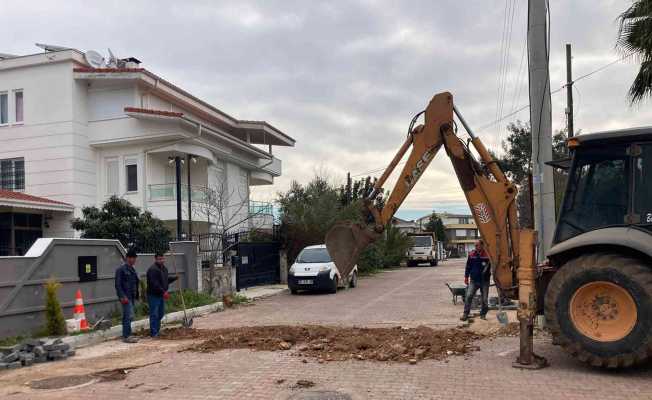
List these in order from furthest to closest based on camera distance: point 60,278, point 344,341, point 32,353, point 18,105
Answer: point 18,105
point 60,278
point 344,341
point 32,353

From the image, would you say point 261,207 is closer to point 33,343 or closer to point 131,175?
point 131,175

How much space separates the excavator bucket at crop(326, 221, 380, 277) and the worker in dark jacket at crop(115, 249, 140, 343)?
443 centimetres

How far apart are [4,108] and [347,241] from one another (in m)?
22.0

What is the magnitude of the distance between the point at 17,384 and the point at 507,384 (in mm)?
6403

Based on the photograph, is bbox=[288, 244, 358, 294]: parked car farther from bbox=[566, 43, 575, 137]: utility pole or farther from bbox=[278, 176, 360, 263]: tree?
bbox=[566, 43, 575, 137]: utility pole

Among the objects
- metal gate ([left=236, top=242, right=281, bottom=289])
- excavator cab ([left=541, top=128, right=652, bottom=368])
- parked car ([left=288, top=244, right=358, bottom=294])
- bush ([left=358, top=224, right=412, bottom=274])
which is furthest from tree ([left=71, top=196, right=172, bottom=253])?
bush ([left=358, top=224, right=412, bottom=274])

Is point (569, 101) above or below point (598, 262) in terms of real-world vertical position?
above

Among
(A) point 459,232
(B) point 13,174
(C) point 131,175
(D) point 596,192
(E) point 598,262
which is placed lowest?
(A) point 459,232

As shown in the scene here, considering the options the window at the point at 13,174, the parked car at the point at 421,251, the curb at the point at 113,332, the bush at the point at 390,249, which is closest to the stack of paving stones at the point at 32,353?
the curb at the point at 113,332

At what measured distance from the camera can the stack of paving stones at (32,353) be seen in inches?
347

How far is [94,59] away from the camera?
986 inches

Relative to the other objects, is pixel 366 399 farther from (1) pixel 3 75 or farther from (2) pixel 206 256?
(1) pixel 3 75

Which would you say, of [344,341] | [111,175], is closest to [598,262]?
[344,341]

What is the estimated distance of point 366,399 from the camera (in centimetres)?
633
